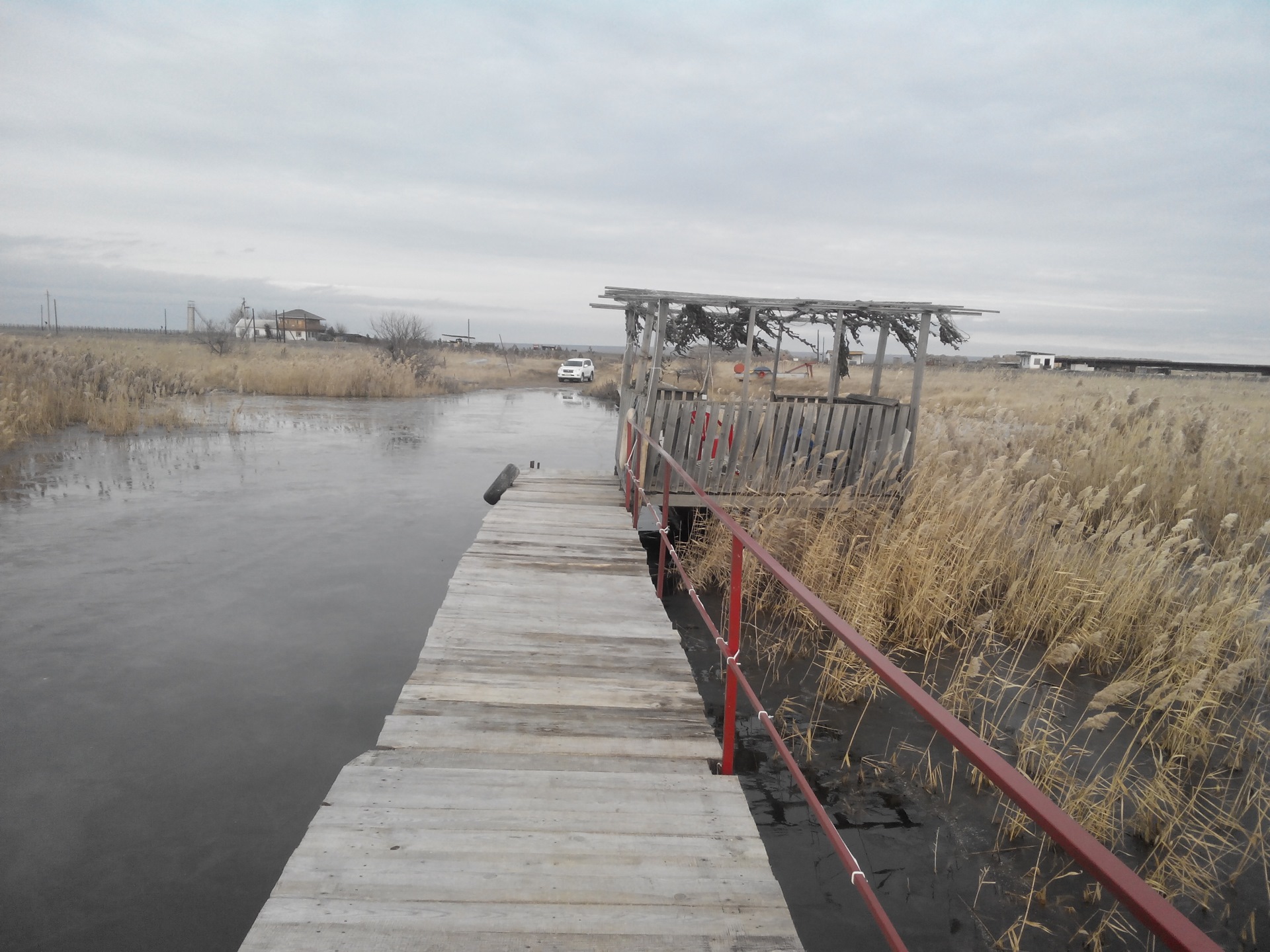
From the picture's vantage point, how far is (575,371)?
43.0 meters

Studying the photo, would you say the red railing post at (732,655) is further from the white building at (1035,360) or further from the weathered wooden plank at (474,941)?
the white building at (1035,360)

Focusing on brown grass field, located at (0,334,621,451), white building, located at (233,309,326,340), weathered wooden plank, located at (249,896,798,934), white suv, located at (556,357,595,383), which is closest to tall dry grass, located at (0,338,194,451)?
brown grass field, located at (0,334,621,451)

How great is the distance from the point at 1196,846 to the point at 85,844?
5.99m

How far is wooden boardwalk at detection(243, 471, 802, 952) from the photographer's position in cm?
231

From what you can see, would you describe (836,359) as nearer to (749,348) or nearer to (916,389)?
(916,389)

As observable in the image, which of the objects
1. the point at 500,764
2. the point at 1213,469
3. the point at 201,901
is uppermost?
the point at 1213,469

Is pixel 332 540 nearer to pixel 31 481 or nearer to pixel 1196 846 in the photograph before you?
pixel 31 481

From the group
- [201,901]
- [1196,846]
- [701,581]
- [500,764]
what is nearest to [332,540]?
[701,581]

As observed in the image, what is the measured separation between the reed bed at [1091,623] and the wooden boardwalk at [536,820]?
194 cm

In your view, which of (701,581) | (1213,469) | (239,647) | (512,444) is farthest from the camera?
(512,444)

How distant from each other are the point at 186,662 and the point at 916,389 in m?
8.59

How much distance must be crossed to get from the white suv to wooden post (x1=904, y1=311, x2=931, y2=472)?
33.9 metres

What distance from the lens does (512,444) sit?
60.7ft

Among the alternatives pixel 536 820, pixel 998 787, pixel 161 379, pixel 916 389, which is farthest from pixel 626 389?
pixel 161 379
